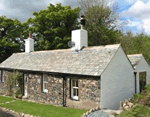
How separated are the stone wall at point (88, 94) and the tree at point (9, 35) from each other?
79.8ft

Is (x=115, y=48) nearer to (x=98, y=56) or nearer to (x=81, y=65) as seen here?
(x=98, y=56)

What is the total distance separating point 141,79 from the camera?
1488 cm

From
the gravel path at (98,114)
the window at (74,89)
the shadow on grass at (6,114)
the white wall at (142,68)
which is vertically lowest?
the shadow on grass at (6,114)

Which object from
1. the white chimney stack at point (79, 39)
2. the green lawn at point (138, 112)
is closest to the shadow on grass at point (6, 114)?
the white chimney stack at point (79, 39)

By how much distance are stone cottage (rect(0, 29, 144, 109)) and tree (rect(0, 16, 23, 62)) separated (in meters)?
18.5

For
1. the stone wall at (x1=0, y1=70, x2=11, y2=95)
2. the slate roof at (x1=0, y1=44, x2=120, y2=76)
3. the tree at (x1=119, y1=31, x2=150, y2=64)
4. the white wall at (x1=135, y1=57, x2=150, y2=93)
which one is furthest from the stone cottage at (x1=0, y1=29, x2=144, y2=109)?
the tree at (x1=119, y1=31, x2=150, y2=64)

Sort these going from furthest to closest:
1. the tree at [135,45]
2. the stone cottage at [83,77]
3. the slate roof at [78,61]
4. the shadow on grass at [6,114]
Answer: the tree at [135,45], the slate roof at [78,61], the shadow on grass at [6,114], the stone cottage at [83,77]

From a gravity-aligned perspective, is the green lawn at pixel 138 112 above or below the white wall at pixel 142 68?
below

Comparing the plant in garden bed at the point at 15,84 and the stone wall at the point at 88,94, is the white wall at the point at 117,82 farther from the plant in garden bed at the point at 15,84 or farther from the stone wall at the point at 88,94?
the plant in garden bed at the point at 15,84

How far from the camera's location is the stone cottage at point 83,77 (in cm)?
1102

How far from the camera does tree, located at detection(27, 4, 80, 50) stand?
100ft

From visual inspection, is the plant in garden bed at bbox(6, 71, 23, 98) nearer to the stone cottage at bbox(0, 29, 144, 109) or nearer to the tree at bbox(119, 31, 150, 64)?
the stone cottage at bbox(0, 29, 144, 109)

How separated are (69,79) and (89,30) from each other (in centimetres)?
2059

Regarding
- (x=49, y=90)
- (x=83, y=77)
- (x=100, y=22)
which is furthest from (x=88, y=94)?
(x=100, y=22)
